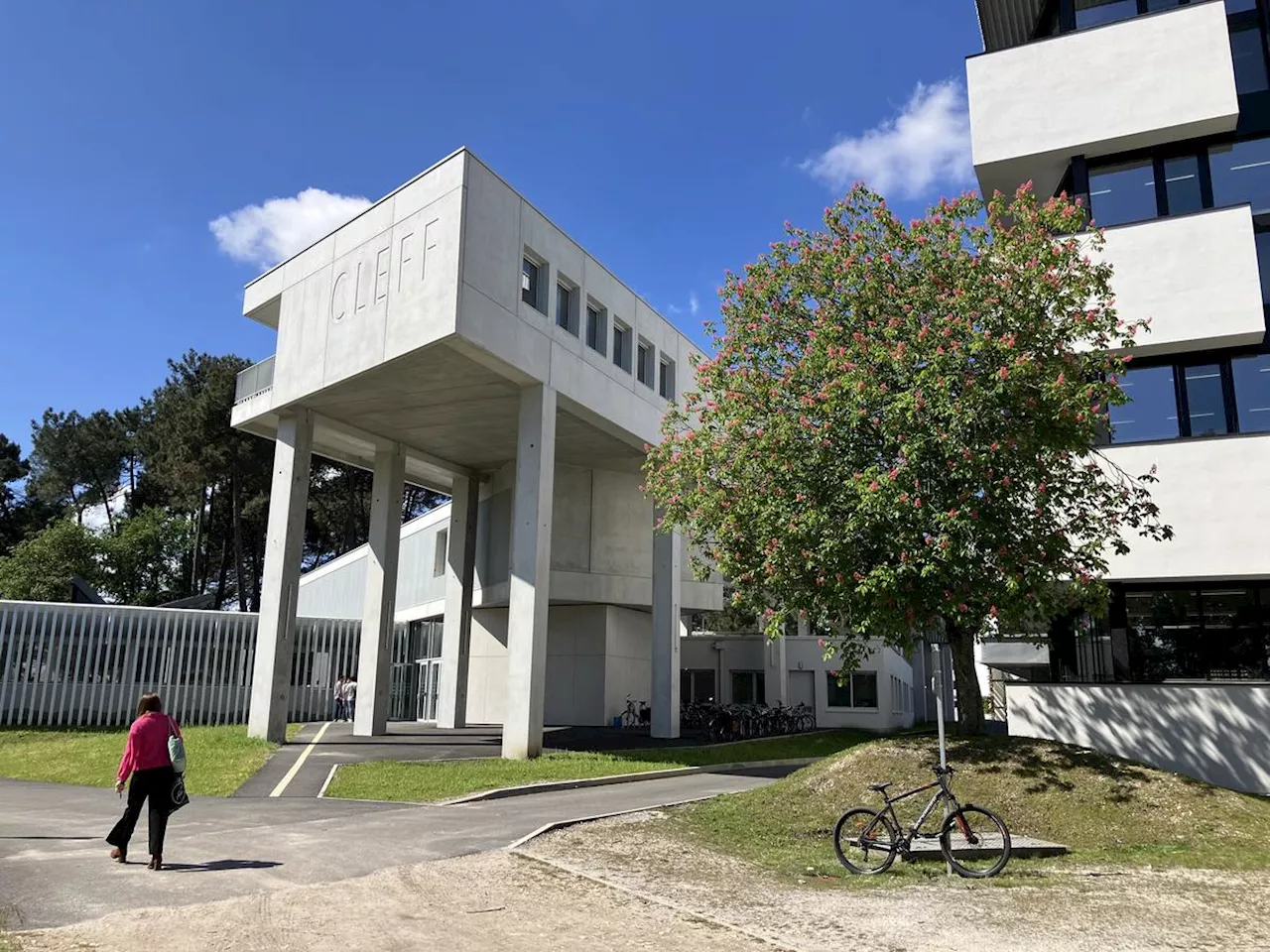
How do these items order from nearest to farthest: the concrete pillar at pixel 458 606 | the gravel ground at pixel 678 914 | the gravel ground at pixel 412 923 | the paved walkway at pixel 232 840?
the gravel ground at pixel 412 923, the gravel ground at pixel 678 914, the paved walkway at pixel 232 840, the concrete pillar at pixel 458 606

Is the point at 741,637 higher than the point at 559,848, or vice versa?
the point at 741,637

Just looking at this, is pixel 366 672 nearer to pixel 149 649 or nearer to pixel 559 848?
pixel 149 649

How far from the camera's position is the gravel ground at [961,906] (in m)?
7.14

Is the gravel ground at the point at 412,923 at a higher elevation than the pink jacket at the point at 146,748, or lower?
lower

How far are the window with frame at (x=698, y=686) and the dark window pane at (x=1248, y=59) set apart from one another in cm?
2768

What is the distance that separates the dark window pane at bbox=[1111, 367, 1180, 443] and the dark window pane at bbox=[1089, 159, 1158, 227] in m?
3.01

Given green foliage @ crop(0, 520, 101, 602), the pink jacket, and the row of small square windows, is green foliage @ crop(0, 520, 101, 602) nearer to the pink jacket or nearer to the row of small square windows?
the row of small square windows

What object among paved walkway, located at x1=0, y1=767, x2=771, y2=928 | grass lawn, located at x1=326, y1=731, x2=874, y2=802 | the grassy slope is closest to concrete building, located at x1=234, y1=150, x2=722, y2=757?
grass lawn, located at x1=326, y1=731, x2=874, y2=802

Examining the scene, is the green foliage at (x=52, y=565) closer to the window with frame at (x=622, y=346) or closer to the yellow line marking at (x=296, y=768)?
the yellow line marking at (x=296, y=768)

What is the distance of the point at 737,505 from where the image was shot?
591 inches

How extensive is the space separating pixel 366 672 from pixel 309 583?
2385 centimetres

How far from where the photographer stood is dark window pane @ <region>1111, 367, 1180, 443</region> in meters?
17.8

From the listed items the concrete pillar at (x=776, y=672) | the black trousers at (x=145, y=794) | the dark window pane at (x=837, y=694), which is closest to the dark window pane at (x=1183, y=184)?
the black trousers at (x=145, y=794)

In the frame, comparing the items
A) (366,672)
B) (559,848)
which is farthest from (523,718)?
(559,848)
